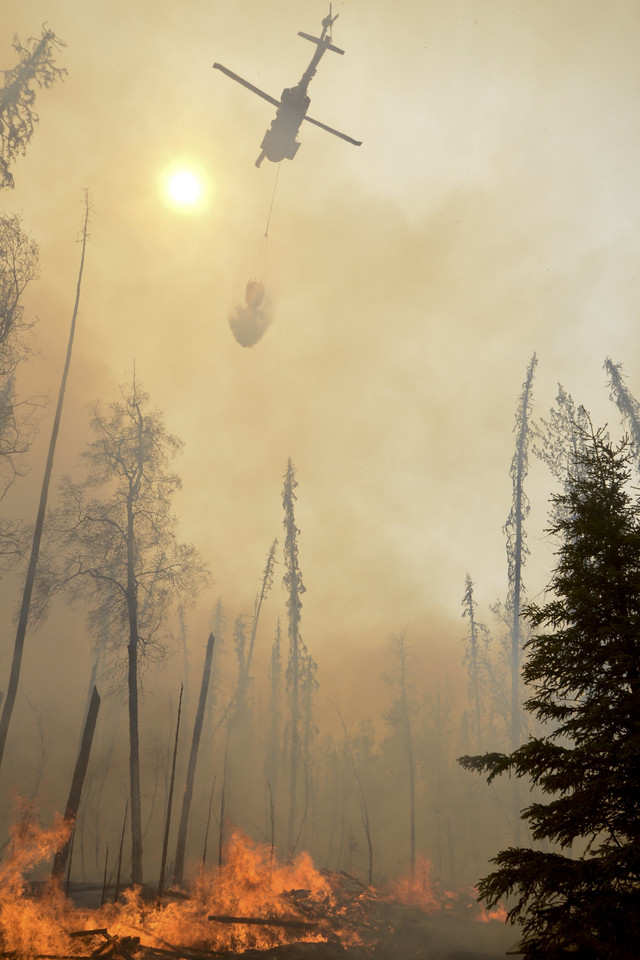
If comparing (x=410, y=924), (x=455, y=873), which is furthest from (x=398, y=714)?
(x=410, y=924)

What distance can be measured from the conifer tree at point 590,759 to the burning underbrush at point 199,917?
33.8 feet

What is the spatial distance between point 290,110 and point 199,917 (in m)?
29.9

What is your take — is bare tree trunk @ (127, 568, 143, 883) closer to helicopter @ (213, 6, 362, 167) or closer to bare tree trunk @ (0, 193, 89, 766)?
bare tree trunk @ (0, 193, 89, 766)

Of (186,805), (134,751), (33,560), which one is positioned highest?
(33,560)

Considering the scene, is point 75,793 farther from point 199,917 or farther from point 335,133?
point 335,133

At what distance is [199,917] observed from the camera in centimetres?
1400

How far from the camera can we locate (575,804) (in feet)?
18.7

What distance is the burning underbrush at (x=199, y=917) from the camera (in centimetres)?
1091

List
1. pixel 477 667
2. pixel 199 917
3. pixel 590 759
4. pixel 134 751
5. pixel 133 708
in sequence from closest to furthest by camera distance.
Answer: pixel 590 759
pixel 199 917
pixel 134 751
pixel 133 708
pixel 477 667

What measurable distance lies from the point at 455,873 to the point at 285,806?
15.3 metres

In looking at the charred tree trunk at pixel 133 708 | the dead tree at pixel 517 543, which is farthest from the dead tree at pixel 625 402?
the charred tree trunk at pixel 133 708

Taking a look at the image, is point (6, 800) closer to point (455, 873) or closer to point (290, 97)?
point (455, 873)

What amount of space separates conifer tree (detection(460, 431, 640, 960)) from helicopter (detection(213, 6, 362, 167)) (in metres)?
21.9

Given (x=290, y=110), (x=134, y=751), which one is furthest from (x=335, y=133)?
(x=134, y=751)
